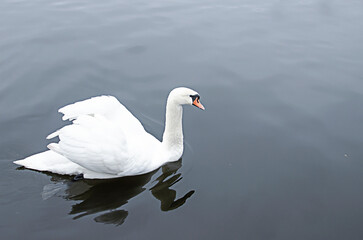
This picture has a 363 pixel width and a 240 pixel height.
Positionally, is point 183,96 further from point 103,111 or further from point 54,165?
point 54,165

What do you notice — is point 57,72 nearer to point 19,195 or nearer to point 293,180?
point 19,195

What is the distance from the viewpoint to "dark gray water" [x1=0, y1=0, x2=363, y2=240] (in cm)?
514

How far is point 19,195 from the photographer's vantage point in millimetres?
5387

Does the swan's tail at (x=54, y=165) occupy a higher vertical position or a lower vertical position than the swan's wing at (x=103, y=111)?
lower

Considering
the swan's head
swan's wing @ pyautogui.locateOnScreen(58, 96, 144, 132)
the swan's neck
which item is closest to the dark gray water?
the swan's neck

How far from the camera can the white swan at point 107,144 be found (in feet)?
17.7

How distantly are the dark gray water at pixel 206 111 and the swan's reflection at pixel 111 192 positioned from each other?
2 centimetres

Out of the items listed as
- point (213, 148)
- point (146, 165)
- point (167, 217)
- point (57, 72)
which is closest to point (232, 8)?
point (57, 72)

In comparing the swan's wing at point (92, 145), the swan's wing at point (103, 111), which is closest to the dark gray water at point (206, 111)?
the swan's wing at point (92, 145)

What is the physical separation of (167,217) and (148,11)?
7628 millimetres

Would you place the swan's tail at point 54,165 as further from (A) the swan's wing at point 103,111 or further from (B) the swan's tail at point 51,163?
(A) the swan's wing at point 103,111

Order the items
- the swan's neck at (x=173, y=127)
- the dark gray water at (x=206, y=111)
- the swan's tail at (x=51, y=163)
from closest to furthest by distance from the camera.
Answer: the dark gray water at (x=206, y=111) < the swan's tail at (x=51, y=163) < the swan's neck at (x=173, y=127)

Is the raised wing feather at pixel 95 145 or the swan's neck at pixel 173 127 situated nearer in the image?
the raised wing feather at pixel 95 145

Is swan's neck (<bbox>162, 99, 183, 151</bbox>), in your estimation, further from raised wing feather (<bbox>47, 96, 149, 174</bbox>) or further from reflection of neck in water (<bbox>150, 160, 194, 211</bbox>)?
raised wing feather (<bbox>47, 96, 149, 174</bbox>)
